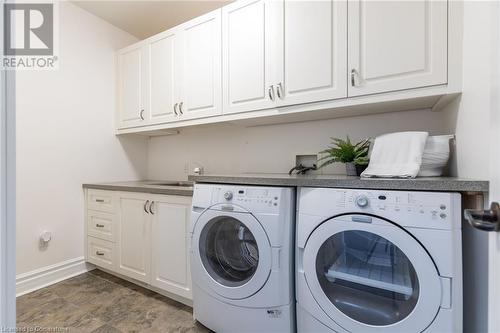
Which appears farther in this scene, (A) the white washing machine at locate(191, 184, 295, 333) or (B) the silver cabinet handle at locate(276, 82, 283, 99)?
(B) the silver cabinet handle at locate(276, 82, 283, 99)

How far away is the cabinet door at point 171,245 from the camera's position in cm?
172

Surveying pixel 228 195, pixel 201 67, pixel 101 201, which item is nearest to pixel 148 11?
pixel 201 67

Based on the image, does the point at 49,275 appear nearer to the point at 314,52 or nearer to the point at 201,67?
the point at 201,67

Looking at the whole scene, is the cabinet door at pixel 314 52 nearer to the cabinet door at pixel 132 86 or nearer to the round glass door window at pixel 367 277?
the round glass door window at pixel 367 277

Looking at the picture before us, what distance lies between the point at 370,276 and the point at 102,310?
1770 mm

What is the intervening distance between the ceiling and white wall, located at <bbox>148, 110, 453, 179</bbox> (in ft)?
3.55

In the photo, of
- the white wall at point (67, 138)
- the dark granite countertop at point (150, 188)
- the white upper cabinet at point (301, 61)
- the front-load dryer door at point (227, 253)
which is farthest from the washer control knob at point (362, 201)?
the white wall at point (67, 138)

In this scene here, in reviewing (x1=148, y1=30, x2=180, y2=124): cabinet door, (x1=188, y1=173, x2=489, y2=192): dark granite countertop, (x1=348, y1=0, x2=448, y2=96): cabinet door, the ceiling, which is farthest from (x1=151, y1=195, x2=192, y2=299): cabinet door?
the ceiling

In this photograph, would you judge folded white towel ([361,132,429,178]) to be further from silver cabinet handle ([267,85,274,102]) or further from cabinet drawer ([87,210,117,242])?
cabinet drawer ([87,210,117,242])

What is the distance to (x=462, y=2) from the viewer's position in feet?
3.81

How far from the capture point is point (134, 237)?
2.01 meters

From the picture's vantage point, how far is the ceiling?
2.18m

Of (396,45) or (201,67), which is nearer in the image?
(396,45)

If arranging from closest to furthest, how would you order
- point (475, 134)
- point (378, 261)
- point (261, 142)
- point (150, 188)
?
point (475, 134)
point (378, 261)
point (150, 188)
point (261, 142)
